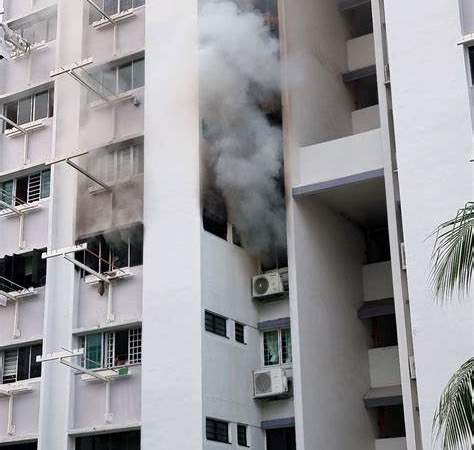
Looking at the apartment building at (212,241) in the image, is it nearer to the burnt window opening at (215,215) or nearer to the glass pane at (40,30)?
the burnt window opening at (215,215)

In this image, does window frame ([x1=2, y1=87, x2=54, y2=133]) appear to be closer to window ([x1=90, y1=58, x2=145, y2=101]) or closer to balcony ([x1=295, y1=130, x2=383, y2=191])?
window ([x1=90, y1=58, x2=145, y2=101])

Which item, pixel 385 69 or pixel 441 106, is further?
pixel 385 69

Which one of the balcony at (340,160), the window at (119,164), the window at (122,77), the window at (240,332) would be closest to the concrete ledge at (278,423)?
the window at (240,332)

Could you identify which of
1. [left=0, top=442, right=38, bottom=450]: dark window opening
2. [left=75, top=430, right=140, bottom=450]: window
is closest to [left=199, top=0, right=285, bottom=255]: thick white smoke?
[left=75, top=430, right=140, bottom=450]: window

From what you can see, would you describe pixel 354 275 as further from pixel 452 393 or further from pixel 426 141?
pixel 452 393

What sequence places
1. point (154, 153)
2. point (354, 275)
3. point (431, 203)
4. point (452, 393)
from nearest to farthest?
1. point (452, 393)
2. point (431, 203)
3. point (154, 153)
4. point (354, 275)

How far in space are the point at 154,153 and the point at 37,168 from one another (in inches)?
146

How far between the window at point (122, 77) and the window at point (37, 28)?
218 centimetres

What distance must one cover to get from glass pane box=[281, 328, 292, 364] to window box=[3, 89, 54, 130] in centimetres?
764

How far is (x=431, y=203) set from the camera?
1714cm

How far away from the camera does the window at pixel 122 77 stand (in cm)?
2208

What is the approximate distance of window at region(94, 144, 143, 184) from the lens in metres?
21.5

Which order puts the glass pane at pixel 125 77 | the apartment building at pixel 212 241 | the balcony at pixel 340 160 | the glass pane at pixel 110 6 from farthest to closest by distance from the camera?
the glass pane at pixel 110 6 < the glass pane at pixel 125 77 < the balcony at pixel 340 160 < the apartment building at pixel 212 241

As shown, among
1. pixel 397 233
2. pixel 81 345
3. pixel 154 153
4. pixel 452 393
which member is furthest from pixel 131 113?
pixel 452 393
